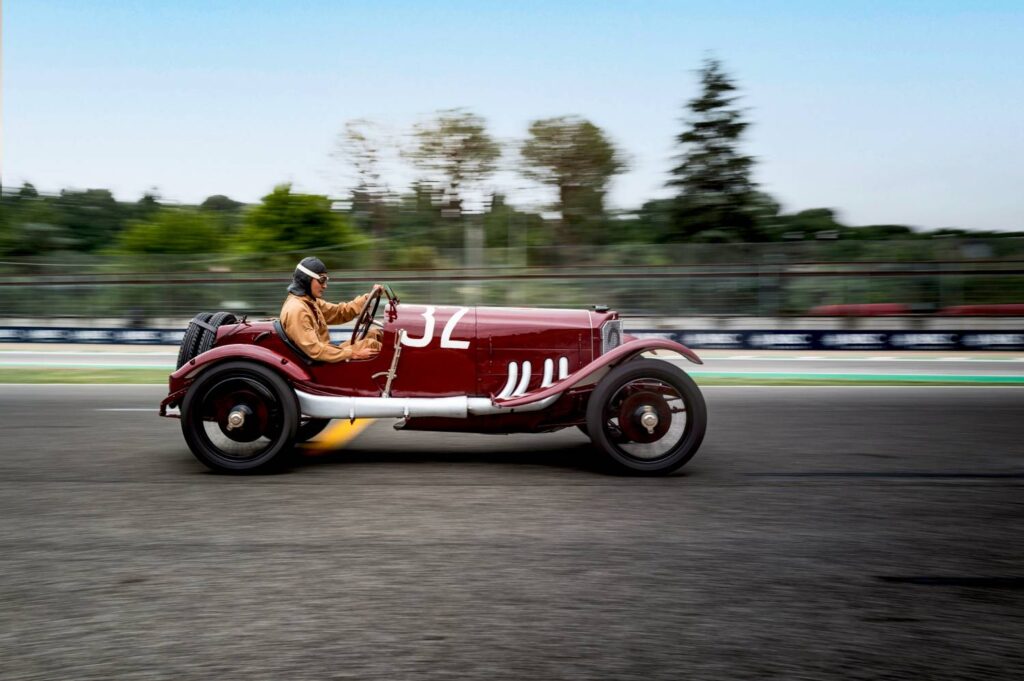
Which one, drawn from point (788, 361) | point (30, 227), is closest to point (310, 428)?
point (788, 361)

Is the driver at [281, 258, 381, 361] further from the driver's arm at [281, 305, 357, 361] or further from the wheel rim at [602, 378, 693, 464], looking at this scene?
the wheel rim at [602, 378, 693, 464]

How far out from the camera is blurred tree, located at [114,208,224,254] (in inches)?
1672

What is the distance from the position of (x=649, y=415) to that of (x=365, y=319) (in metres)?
2.00

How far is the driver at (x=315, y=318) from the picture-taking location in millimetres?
5773

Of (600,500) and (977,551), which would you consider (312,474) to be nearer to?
(600,500)

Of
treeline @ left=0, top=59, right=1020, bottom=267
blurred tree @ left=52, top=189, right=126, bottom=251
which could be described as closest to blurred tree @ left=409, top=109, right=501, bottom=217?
treeline @ left=0, top=59, right=1020, bottom=267

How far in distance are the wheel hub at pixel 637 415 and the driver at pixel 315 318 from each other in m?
1.69

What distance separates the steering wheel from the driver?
34 millimetres

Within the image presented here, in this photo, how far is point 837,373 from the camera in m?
12.9

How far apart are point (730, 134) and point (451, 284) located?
26.0 m

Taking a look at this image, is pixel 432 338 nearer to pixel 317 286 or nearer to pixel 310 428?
pixel 317 286

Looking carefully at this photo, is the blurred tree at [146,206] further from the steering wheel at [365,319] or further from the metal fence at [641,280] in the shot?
the steering wheel at [365,319]

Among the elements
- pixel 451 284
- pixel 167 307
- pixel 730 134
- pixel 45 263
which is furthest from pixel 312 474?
pixel 730 134

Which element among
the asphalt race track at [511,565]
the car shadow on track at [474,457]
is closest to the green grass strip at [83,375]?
the asphalt race track at [511,565]
